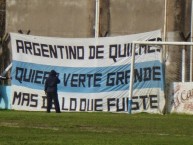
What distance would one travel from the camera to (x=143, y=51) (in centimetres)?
3609

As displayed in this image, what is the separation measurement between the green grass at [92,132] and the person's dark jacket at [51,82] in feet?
29.0

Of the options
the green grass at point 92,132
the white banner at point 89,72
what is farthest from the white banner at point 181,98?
the green grass at point 92,132

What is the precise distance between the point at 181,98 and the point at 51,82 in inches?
217

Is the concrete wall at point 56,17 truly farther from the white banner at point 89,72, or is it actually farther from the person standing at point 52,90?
the person standing at point 52,90

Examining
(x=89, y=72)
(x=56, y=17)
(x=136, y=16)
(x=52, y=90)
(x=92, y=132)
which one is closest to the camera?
(x=92, y=132)

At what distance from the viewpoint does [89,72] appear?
37.5m

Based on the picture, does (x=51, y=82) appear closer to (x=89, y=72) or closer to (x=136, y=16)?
(x=89, y=72)

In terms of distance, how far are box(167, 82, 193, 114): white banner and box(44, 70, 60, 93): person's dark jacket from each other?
4.85 m

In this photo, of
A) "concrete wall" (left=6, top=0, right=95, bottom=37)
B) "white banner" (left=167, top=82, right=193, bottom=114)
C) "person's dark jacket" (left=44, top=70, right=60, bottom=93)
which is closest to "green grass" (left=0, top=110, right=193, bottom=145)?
"white banner" (left=167, top=82, right=193, bottom=114)

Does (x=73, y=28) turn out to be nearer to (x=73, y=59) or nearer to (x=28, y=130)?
(x=73, y=59)

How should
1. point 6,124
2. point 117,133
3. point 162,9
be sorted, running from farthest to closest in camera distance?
point 162,9 → point 6,124 → point 117,133

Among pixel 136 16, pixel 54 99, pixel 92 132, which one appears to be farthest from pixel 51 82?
pixel 92 132

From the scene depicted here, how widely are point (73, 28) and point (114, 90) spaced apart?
13.7 metres

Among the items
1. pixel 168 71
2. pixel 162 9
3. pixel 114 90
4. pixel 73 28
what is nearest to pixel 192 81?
pixel 168 71
